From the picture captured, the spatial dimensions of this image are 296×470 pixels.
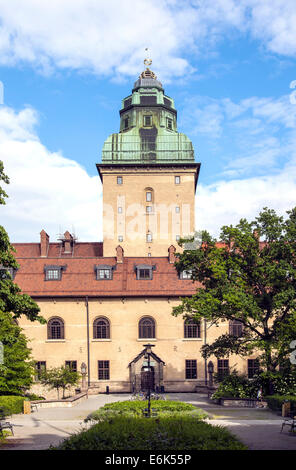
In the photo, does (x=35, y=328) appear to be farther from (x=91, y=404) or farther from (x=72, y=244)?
(x=72, y=244)

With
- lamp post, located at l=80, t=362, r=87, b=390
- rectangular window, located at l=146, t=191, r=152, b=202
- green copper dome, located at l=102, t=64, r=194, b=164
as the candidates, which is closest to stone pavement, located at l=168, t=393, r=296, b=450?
lamp post, located at l=80, t=362, r=87, b=390

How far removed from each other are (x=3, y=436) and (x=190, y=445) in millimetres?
9415

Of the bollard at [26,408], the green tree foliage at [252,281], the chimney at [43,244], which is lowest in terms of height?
the bollard at [26,408]

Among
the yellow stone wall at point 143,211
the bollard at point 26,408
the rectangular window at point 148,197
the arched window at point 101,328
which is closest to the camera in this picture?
the bollard at point 26,408

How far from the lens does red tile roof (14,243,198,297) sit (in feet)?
159

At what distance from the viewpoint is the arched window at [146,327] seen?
47.9 meters

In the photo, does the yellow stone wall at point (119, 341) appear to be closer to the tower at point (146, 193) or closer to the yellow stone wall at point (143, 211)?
the tower at point (146, 193)

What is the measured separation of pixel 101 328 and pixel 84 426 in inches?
943

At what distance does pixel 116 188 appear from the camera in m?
63.1

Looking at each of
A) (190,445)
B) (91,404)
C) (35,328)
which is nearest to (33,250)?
(35,328)

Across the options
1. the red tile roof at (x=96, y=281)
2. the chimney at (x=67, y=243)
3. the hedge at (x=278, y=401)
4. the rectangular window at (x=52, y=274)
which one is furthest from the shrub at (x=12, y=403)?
the chimney at (x=67, y=243)

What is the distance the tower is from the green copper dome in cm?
12

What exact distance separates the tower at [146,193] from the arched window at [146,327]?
14.9m

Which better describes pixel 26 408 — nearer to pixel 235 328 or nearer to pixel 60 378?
pixel 60 378
